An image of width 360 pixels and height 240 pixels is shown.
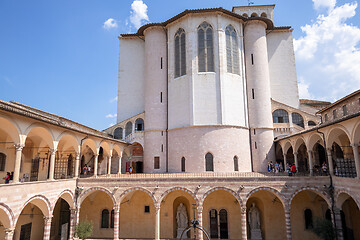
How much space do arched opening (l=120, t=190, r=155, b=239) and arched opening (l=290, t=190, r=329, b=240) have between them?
12.0 m

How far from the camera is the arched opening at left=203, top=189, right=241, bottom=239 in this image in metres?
22.6

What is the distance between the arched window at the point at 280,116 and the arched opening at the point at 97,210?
63.8ft

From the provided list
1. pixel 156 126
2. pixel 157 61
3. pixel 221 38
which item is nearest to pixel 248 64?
pixel 221 38

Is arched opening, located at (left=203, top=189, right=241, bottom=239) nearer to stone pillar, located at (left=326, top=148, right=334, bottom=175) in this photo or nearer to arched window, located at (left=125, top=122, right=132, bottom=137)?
stone pillar, located at (left=326, top=148, right=334, bottom=175)

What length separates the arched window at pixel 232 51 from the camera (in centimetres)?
2800

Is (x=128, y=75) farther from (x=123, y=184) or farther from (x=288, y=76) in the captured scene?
(x=288, y=76)

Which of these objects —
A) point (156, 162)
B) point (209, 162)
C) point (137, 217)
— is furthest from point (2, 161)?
point (209, 162)

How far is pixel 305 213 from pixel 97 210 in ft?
59.4

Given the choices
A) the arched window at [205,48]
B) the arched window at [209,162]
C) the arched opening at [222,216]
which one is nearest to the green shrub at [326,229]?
the arched opening at [222,216]

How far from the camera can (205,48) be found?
1089 inches

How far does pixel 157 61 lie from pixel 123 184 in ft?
50.0

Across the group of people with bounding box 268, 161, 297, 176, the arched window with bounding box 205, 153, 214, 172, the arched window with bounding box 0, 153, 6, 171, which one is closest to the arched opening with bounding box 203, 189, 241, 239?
the arched window with bounding box 205, 153, 214, 172

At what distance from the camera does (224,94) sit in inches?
1058

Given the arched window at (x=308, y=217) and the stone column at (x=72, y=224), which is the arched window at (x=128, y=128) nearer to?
the stone column at (x=72, y=224)
